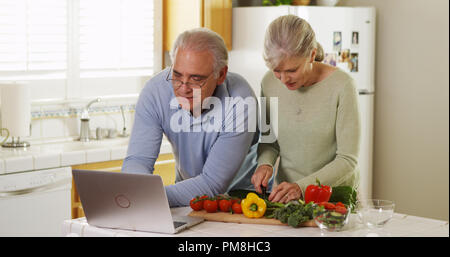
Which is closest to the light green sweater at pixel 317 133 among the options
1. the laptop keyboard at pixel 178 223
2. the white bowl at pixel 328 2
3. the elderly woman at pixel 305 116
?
the elderly woman at pixel 305 116

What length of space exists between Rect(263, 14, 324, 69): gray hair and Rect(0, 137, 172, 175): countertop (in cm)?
169

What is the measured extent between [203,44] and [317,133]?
539 millimetres

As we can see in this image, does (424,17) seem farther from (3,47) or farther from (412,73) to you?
(3,47)

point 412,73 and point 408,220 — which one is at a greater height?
point 412,73

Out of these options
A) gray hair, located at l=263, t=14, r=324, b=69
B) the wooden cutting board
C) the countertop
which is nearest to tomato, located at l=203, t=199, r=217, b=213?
the wooden cutting board

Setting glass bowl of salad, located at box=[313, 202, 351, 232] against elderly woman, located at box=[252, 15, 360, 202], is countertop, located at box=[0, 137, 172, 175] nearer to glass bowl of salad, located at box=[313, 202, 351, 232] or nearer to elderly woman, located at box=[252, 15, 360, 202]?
elderly woman, located at box=[252, 15, 360, 202]

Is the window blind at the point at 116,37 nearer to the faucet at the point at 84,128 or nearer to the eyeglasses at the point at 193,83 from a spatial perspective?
the faucet at the point at 84,128

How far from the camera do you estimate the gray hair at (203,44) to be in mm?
2092

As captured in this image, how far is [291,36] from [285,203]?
562mm

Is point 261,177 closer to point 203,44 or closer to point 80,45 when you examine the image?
point 203,44

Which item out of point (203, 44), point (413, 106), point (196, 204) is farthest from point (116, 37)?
point (196, 204)

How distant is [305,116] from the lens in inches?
90.6

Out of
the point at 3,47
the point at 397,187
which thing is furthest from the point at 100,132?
the point at 397,187

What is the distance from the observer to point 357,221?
6.16 feet
